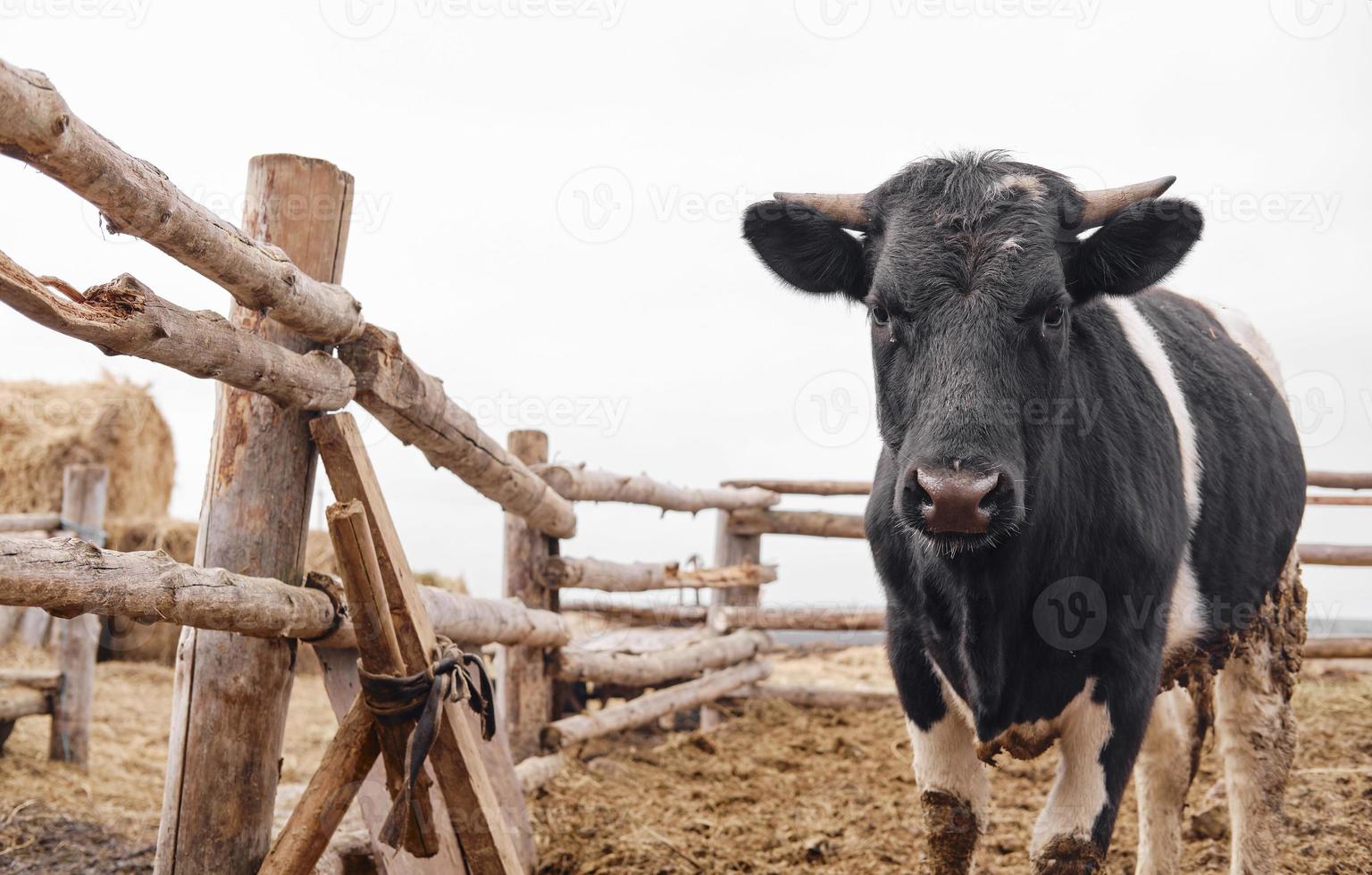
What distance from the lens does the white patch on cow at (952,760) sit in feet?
10.8

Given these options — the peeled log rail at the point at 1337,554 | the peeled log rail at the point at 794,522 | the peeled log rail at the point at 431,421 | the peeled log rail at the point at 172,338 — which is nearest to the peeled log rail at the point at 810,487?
the peeled log rail at the point at 794,522

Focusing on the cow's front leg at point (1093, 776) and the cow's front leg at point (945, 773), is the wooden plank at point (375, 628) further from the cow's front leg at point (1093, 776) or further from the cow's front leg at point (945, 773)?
the cow's front leg at point (1093, 776)

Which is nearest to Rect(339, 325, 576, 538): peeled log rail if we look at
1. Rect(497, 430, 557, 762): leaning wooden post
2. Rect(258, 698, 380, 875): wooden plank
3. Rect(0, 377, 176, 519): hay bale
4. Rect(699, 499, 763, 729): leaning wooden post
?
Rect(497, 430, 557, 762): leaning wooden post

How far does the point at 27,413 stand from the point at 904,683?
11.5m

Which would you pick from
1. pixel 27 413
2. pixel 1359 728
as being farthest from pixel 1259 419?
pixel 27 413

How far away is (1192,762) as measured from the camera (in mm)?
4301

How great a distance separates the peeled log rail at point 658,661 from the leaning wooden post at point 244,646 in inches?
92.2

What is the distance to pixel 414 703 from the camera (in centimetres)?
248

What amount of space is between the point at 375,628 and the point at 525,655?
2298mm

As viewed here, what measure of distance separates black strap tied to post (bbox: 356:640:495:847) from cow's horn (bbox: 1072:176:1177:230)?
6.80 ft

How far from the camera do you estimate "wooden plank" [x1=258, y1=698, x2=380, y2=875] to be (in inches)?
96.7

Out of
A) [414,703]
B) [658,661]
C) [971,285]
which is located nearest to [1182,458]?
[971,285]

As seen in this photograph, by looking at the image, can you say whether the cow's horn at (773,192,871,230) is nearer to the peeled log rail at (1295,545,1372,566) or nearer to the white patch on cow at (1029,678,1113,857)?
the white patch on cow at (1029,678,1113,857)

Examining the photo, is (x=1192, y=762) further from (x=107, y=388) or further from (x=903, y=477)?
(x=107, y=388)
